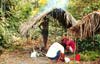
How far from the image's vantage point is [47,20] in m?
16.1

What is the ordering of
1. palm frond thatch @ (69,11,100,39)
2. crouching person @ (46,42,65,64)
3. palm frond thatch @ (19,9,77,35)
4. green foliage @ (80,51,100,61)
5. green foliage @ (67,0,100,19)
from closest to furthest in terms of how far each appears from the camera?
palm frond thatch @ (69,11,100,39)
crouching person @ (46,42,65,64)
green foliage @ (80,51,100,61)
palm frond thatch @ (19,9,77,35)
green foliage @ (67,0,100,19)

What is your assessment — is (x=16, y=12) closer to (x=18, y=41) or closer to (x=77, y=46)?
(x=18, y=41)

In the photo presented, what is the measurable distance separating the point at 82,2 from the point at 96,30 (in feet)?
25.9

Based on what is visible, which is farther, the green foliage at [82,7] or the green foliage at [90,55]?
the green foliage at [82,7]

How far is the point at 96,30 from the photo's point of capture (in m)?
12.2

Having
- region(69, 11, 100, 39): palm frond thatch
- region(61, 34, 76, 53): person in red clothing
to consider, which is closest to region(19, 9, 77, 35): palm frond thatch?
region(61, 34, 76, 53): person in red clothing

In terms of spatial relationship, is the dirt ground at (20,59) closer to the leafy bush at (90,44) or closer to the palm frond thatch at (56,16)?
the palm frond thatch at (56,16)

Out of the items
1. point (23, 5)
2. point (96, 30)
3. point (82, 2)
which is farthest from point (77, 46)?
point (23, 5)

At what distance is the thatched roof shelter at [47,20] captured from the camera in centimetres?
1513

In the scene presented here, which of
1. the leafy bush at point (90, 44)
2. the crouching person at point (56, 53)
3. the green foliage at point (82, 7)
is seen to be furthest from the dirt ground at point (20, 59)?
the green foliage at point (82, 7)

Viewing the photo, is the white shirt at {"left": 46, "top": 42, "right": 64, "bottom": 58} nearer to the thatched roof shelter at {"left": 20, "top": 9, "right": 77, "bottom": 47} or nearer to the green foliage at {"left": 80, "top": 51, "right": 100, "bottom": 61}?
the green foliage at {"left": 80, "top": 51, "right": 100, "bottom": 61}

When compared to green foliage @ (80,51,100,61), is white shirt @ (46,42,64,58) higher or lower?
higher

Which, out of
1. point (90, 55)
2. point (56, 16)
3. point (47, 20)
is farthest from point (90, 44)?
point (47, 20)

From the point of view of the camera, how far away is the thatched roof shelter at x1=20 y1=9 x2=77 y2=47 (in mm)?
15133
